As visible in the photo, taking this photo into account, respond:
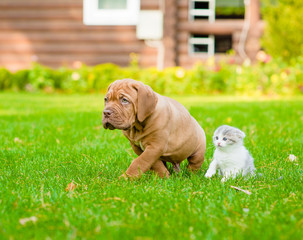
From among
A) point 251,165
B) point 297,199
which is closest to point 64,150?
point 251,165

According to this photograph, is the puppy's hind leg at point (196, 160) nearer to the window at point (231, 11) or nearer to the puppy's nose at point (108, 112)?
the puppy's nose at point (108, 112)

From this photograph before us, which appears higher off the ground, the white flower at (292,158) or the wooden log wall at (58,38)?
the wooden log wall at (58,38)

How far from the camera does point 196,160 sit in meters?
3.25

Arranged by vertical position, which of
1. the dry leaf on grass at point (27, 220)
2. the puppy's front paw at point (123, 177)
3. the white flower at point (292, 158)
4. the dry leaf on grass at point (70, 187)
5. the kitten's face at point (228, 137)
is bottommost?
the white flower at point (292, 158)

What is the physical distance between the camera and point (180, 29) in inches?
516

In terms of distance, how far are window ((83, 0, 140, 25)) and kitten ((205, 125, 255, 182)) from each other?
10695 millimetres

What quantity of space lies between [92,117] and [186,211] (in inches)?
178

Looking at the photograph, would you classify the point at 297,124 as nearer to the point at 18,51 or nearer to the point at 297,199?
the point at 297,199

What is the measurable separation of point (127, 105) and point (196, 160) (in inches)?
32.3

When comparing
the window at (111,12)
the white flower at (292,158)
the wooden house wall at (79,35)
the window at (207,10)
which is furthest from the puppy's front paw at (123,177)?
the window at (207,10)

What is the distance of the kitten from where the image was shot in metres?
3.06

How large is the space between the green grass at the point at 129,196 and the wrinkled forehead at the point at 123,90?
609 millimetres

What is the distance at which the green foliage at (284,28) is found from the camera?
1135 cm

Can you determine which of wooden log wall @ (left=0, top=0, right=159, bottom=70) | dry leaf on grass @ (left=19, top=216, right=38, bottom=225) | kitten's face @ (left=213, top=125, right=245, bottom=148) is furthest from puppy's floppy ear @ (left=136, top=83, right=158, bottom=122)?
wooden log wall @ (left=0, top=0, right=159, bottom=70)
